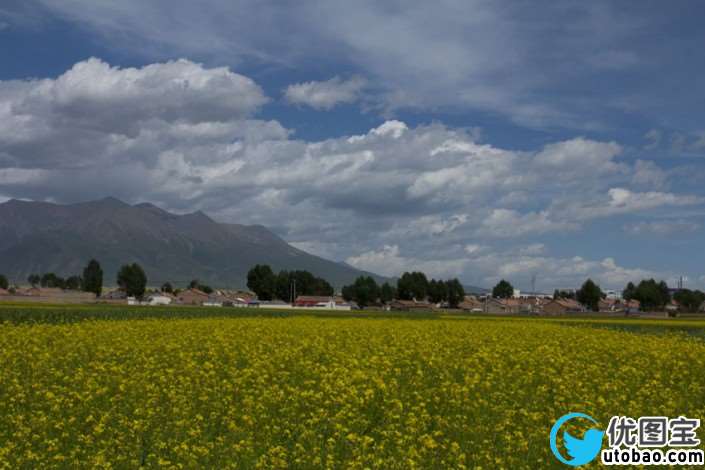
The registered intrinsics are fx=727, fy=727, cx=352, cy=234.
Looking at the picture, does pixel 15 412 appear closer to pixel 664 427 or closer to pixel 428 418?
pixel 428 418

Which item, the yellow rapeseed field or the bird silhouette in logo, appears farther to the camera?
the yellow rapeseed field

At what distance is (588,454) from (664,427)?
3272 mm

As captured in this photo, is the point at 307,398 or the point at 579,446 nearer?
the point at 579,446

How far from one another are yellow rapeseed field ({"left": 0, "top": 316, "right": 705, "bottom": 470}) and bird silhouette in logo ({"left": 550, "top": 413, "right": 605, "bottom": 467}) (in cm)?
33

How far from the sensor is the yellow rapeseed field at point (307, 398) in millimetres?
14492

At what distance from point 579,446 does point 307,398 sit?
6.72 meters

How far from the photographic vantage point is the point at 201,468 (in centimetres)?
1330

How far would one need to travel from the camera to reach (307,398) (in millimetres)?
18328

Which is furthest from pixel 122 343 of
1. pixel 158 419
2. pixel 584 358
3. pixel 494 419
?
pixel 584 358

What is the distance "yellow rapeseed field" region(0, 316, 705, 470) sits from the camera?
47.5 feet

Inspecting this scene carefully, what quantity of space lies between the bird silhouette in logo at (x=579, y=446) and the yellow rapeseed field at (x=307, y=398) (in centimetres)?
33

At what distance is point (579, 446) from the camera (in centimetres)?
1496

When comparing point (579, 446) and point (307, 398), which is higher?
point (307, 398)

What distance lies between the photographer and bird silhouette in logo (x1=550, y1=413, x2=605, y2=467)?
14372 mm
